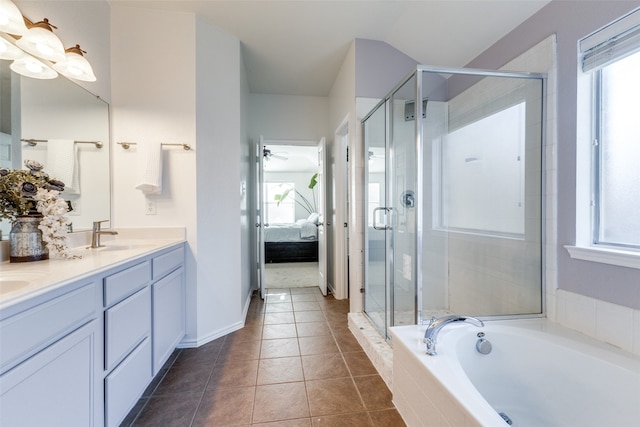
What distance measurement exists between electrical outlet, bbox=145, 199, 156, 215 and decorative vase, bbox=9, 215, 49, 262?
0.82 meters

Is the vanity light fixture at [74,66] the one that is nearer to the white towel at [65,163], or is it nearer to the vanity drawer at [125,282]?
the white towel at [65,163]

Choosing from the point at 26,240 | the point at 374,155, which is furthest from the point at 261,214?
the point at 26,240

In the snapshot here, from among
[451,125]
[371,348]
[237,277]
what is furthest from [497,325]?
[237,277]

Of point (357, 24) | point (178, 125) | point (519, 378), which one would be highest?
point (357, 24)

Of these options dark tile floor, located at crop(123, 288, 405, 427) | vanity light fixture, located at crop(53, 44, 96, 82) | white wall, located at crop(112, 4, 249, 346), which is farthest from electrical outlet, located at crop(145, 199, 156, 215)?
dark tile floor, located at crop(123, 288, 405, 427)

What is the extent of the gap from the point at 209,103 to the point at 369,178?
5.14 feet

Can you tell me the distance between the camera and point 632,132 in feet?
4.33

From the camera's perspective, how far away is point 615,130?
Answer: 1.39 m

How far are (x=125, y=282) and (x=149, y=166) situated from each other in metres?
1.05

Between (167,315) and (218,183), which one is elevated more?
(218,183)

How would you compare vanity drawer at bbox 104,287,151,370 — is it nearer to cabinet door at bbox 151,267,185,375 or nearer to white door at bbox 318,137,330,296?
cabinet door at bbox 151,267,185,375

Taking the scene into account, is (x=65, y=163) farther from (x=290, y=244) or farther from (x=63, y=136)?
(x=290, y=244)

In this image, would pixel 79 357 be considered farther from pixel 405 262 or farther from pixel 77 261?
pixel 405 262

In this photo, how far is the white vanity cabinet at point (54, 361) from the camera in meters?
0.78
